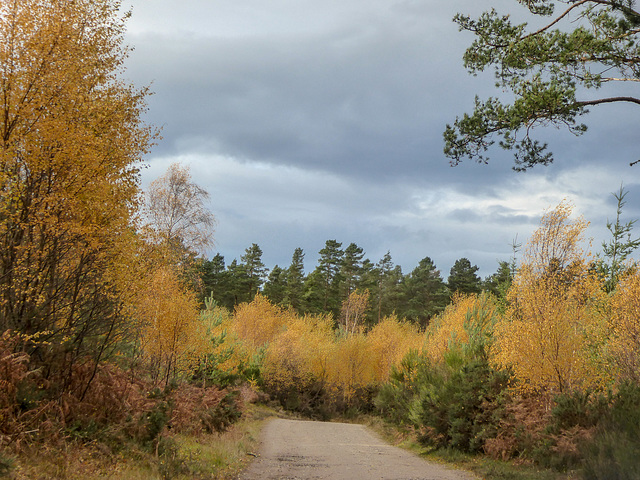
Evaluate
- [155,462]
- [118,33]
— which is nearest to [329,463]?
[155,462]

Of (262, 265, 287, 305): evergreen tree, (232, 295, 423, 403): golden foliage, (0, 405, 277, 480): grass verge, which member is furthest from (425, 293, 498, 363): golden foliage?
(262, 265, 287, 305): evergreen tree

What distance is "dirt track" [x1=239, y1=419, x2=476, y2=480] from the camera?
37.0 ft

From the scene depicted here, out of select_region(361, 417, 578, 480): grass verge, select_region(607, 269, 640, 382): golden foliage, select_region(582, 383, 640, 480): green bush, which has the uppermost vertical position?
select_region(607, 269, 640, 382): golden foliage

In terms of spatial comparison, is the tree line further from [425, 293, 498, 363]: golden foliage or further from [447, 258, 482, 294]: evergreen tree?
[425, 293, 498, 363]: golden foliage

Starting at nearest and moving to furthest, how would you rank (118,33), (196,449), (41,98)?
(41,98), (118,33), (196,449)

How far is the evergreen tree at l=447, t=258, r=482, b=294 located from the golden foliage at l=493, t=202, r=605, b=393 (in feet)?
134

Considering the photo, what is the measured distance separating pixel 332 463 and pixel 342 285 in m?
47.6

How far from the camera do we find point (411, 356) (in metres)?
24.5

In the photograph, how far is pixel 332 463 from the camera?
13016 millimetres

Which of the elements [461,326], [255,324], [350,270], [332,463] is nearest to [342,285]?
[350,270]

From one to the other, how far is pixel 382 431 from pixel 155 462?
1795 cm

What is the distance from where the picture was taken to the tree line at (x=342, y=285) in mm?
56622

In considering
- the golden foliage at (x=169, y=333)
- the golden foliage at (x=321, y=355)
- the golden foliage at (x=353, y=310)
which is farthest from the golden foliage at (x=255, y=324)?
the golden foliage at (x=169, y=333)

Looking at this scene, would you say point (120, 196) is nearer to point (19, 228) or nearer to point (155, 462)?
point (19, 228)
